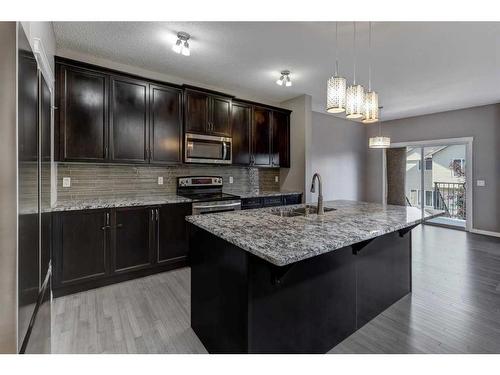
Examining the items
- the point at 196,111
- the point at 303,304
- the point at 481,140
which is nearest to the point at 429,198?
the point at 481,140

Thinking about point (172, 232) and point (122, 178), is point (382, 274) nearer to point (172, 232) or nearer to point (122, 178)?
point (172, 232)

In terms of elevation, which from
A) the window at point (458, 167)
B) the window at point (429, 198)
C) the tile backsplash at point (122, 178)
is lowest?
the window at point (429, 198)

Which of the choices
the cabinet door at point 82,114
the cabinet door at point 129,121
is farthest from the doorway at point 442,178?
the cabinet door at point 82,114

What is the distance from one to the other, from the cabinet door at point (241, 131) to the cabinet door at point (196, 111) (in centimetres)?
51

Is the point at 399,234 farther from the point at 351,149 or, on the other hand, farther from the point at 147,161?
the point at 351,149

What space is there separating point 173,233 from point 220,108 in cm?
199

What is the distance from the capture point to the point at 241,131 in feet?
13.3

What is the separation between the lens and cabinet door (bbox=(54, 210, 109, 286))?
7.95 feet

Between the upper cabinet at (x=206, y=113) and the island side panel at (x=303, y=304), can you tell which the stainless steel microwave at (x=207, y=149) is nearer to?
the upper cabinet at (x=206, y=113)

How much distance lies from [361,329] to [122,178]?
318cm

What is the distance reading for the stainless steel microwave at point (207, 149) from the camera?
3.46 meters

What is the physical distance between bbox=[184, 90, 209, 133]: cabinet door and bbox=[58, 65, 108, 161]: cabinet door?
0.98 metres

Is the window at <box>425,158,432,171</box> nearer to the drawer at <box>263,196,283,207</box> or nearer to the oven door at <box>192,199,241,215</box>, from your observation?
the drawer at <box>263,196,283,207</box>
